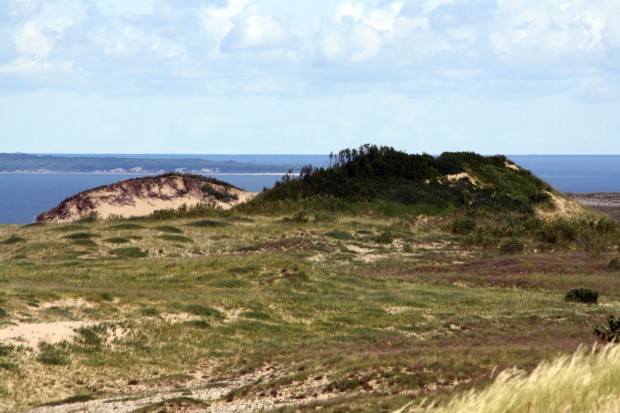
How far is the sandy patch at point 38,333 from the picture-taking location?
23.0 meters

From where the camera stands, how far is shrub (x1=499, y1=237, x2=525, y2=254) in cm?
4881

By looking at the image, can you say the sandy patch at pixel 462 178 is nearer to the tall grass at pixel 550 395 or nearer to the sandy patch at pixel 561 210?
the sandy patch at pixel 561 210

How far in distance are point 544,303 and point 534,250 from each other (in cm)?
1792

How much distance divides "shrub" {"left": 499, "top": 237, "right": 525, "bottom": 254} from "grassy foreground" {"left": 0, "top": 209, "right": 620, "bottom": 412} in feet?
1.17

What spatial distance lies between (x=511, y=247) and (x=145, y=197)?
3199cm

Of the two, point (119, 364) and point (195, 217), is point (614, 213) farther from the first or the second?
point (119, 364)

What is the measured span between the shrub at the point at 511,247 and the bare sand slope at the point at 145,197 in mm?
23359

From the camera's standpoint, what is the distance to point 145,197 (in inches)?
2788

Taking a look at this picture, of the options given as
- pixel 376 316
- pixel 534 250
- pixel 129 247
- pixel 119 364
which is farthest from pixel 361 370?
pixel 534 250

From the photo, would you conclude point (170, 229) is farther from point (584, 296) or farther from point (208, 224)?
point (584, 296)

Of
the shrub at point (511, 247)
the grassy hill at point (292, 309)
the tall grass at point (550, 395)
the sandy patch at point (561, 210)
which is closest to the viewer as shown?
the tall grass at point (550, 395)

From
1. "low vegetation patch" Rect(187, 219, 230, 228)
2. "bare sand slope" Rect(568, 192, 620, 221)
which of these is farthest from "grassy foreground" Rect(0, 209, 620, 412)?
"bare sand slope" Rect(568, 192, 620, 221)

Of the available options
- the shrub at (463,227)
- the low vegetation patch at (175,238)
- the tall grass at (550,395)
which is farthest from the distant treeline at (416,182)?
the tall grass at (550,395)

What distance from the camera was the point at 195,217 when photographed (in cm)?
5881
